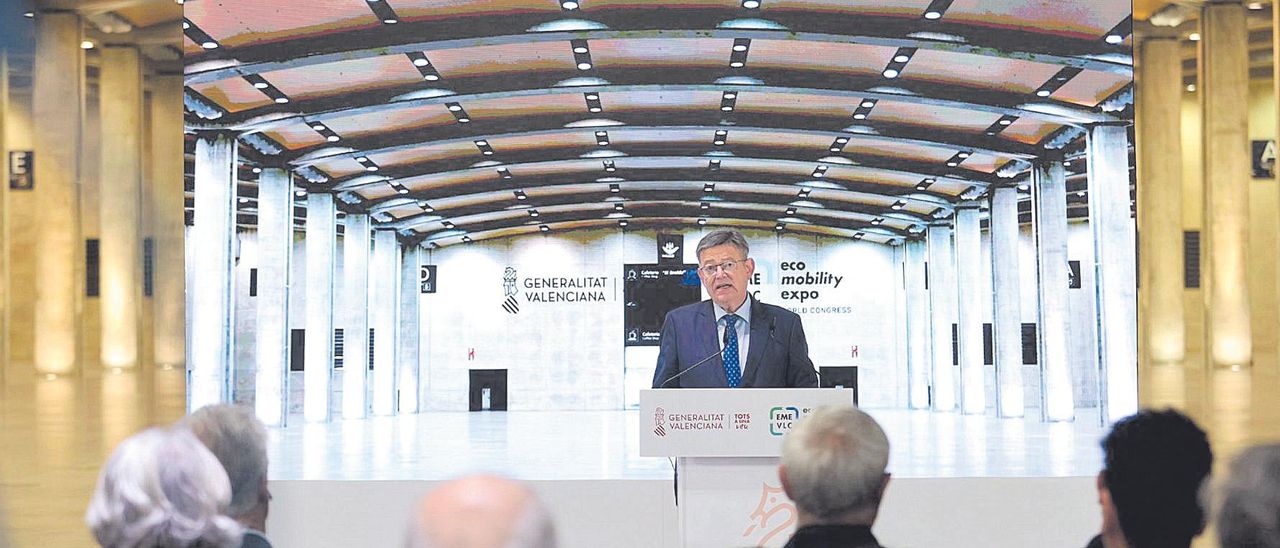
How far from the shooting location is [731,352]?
6297mm

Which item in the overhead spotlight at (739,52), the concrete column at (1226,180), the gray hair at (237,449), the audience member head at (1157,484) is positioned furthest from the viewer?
the overhead spotlight at (739,52)

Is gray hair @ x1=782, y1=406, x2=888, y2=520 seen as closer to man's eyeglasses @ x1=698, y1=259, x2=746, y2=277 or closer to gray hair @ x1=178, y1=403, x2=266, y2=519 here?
gray hair @ x1=178, y1=403, x2=266, y2=519

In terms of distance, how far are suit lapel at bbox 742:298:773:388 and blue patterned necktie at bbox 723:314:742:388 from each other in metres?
0.05

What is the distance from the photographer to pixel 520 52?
9.94m

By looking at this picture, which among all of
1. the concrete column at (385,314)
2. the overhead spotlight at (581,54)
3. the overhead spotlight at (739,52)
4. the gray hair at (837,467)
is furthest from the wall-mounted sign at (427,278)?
the gray hair at (837,467)

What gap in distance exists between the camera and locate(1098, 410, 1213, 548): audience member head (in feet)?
7.45

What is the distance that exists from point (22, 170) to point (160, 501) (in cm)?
597

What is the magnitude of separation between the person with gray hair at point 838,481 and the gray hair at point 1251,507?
30.4 inches

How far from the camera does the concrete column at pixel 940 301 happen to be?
1126 cm

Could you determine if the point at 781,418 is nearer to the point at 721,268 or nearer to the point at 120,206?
the point at 721,268

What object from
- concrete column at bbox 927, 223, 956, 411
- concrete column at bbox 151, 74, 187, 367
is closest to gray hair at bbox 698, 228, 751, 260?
concrete column at bbox 151, 74, 187, 367

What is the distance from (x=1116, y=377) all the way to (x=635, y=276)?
4512 mm

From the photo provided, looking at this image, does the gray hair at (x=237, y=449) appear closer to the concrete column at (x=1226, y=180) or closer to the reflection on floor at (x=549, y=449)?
the concrete column at (x=1226, y=180)

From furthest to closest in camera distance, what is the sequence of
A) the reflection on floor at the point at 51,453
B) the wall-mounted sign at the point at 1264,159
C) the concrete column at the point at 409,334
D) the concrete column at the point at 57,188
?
1. the concrete column at the point at 409,334
2. the wall-mounted sign at the point at 1264,159
3. the concrete column at the point at 57,188
4. the reflection on floor at the point at 51,453
